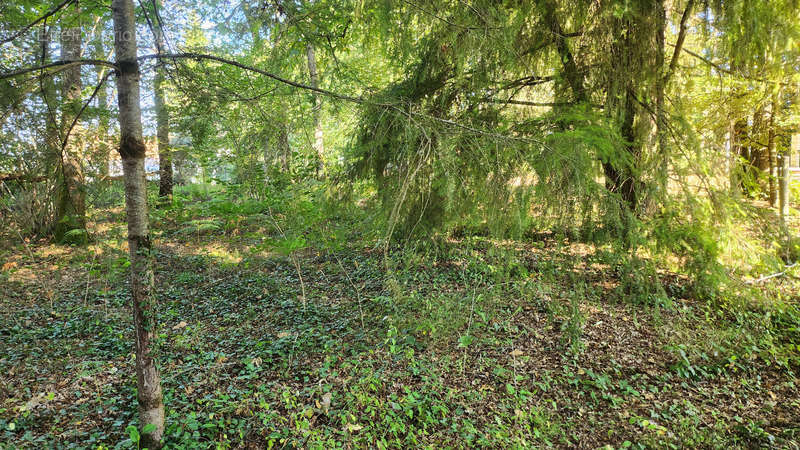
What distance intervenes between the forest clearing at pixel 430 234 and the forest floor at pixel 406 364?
3 cm

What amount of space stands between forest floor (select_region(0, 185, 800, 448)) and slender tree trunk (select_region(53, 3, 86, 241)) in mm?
791

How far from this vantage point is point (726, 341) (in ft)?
15.3

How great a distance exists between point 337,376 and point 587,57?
4.95 metres

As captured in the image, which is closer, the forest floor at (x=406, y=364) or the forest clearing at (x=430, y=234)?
the forest clearing at (x=430, y=234)

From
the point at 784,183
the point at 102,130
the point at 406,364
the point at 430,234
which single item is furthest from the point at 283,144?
the point at 784,183

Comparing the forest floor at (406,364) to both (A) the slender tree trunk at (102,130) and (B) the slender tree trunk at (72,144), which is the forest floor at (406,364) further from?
(A) the slender tree trunk at (102,130)

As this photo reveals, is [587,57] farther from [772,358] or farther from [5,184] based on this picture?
[5,184]

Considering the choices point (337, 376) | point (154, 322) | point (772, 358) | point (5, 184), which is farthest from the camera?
point (772, 358)

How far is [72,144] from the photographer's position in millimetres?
4789

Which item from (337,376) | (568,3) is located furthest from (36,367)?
(568,3)

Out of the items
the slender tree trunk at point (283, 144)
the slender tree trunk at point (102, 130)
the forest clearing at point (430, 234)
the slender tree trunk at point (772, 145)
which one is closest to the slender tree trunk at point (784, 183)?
the slender tree trunk at point (772, 145)

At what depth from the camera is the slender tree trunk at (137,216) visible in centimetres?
283

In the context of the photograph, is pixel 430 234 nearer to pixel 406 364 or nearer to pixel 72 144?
pixel 406 364

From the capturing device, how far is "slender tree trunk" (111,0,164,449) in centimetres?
283
